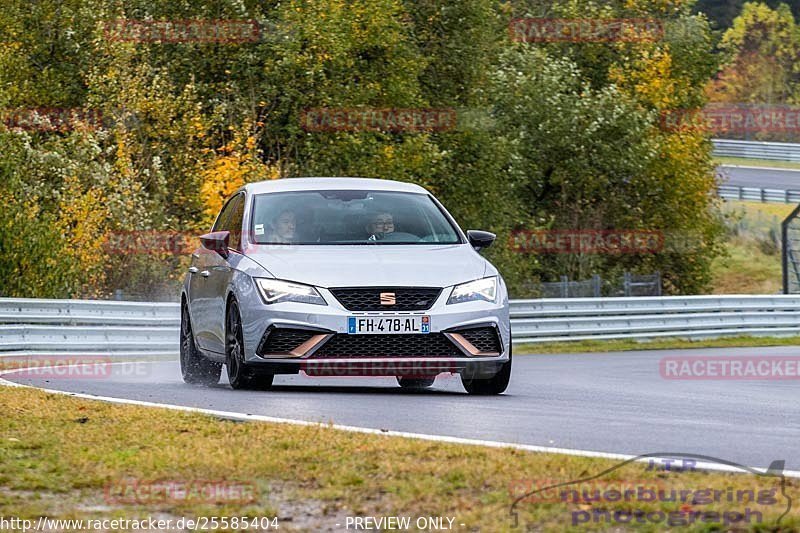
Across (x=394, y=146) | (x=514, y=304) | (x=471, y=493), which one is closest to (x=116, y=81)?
(x=394, y=146)

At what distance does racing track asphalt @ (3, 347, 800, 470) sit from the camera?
8.38m

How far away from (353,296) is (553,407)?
65.0 inches

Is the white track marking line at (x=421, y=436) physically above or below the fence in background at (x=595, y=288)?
above

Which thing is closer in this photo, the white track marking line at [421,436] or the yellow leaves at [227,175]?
the white track marking line at [421,436]

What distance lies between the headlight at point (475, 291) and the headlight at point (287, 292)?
0.97m

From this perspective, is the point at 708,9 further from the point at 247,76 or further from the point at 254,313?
the point at 254,313

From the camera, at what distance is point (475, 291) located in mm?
11602

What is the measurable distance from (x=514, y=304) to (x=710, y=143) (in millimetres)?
24633

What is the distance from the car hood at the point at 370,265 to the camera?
11.4 metres

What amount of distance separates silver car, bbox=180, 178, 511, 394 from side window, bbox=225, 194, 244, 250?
0.04m
